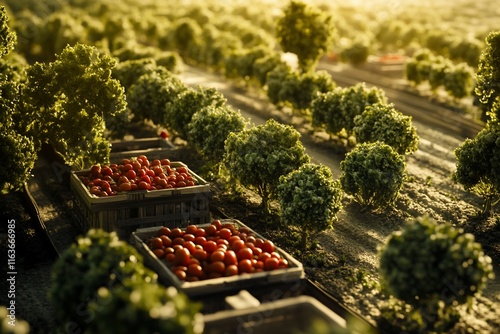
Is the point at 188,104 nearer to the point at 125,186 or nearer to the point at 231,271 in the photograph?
the point at 125,186

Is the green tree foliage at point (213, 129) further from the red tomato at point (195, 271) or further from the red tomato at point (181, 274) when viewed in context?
the red tomato at point (181, 274)

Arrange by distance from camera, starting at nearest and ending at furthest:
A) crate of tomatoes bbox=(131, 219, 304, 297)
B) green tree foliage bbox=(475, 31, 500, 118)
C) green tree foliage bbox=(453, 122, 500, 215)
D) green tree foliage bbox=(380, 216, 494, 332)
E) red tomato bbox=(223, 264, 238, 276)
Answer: green tree foliage bbox=(380, 216, 494, 332), crate of tomatoes bbox=(131, 219, 304, 297), red tomato bbox=(223, 264, 238, 276), green tree foliage bbox=(453, 122, 500, 215), green tree foliage bbox=(475, 31, 500, 118)

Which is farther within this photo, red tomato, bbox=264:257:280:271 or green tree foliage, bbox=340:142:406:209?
green tree foliage, bbox=340:142:406:209

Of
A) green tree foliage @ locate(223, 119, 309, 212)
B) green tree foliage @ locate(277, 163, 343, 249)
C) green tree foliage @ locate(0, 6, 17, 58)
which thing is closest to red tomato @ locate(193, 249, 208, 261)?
green tree foliage @ locate(277, 163, 343, 249)

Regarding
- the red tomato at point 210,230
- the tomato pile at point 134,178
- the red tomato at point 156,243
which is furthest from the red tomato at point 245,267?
the tomato pile at point 134,178

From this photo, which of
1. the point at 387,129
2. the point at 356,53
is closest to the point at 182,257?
the point at 387,129

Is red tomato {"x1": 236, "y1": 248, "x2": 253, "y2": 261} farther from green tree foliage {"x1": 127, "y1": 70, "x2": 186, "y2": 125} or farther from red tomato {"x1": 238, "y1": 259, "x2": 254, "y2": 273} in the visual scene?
green tree foliage {"x1": 127, "y1": 70, "x2": 186, "y2": 125}

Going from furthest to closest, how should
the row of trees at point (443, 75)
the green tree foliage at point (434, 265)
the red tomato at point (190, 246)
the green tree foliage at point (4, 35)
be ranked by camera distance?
1. the row of trees at point (443, 75)
2. the green tree foliage at point (4, 35)
3. the red tomato at point (190, 246)
4. the green tree foliage at point (434, 265)
